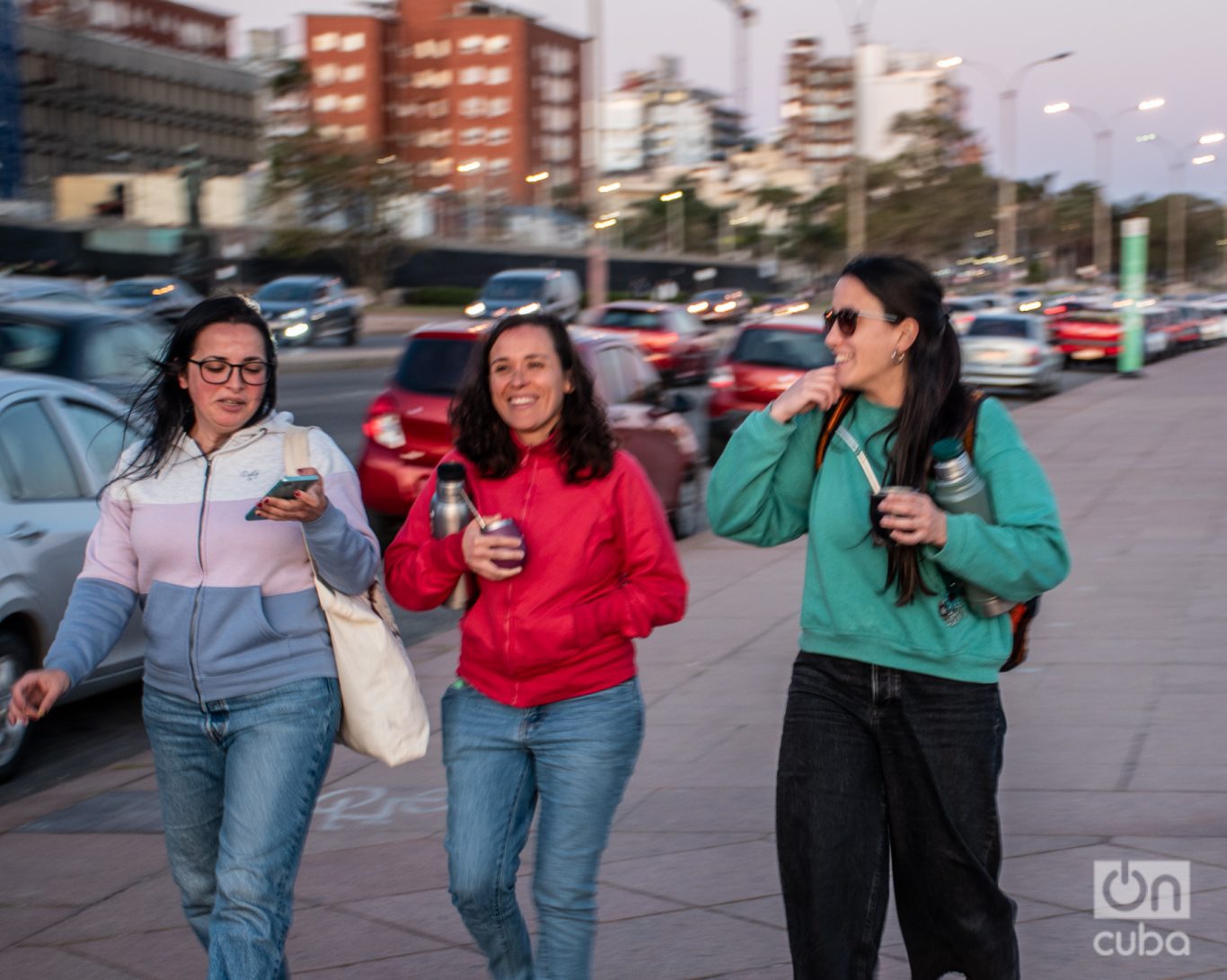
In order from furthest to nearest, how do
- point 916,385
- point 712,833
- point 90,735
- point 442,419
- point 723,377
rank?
point 723,377, point 442,419, point 90,735, point 712,833, point 916,385

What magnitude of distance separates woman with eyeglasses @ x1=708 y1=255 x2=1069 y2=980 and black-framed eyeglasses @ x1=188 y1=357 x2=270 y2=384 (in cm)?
104

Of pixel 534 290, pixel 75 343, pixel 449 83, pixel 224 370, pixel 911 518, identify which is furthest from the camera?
pixel 449 83

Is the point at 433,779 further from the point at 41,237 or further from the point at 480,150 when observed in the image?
the point at 480,150

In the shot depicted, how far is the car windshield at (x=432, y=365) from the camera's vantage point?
482 inches

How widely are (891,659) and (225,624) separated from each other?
133 cm

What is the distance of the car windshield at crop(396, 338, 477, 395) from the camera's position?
40.1 ft

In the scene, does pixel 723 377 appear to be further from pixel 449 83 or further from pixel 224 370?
pixel 449 83

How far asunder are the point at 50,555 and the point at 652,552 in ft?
13.8

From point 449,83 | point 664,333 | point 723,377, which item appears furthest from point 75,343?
point 449,83

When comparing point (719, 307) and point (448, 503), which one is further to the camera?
point (719, 307)

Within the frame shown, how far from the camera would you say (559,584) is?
3561mm

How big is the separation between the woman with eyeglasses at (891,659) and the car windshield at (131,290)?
1224 inches

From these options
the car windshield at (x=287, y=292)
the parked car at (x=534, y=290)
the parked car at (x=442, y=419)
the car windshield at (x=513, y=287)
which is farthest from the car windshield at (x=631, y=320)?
the parked car at (x=442, y=419)

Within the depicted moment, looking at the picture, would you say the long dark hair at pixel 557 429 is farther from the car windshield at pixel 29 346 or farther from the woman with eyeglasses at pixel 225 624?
the car windshield at pixel 29 346
